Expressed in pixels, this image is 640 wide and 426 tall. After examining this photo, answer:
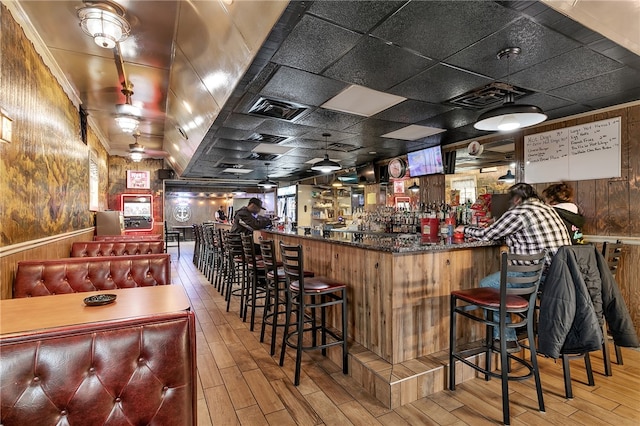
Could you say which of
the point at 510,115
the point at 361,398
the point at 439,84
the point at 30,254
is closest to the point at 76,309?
the point at 30,254

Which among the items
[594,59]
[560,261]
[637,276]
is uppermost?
[594,59]

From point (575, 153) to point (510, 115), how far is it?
2082 mm

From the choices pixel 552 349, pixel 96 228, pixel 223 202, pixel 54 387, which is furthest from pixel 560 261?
pixel 223 202

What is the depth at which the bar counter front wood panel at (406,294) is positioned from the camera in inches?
106

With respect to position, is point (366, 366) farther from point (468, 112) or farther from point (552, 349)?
point (468, 112)

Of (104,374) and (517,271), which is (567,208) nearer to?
(517,271)

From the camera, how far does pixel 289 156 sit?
7.24 m

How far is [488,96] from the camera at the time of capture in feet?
11.5

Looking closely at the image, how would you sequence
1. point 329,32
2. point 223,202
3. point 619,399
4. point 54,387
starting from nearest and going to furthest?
point 54,387
point 329,32
point 619,399
point 223,202

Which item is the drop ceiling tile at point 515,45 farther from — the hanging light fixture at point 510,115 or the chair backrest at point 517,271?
the chair backrest at point 517,271

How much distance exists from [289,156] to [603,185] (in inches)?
212

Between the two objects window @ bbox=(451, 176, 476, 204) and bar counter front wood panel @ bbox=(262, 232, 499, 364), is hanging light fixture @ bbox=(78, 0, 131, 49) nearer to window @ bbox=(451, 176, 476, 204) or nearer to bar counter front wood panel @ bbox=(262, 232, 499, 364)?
bar counter front wood panel @ bbox=(262, 232, 499, 364)

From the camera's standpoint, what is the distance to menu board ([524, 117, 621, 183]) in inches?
147

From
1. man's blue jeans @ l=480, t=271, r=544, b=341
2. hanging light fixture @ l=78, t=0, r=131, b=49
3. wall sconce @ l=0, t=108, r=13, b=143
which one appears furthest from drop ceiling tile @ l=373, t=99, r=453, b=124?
wall sconce @ l=0, t=108, r=13, b=143
